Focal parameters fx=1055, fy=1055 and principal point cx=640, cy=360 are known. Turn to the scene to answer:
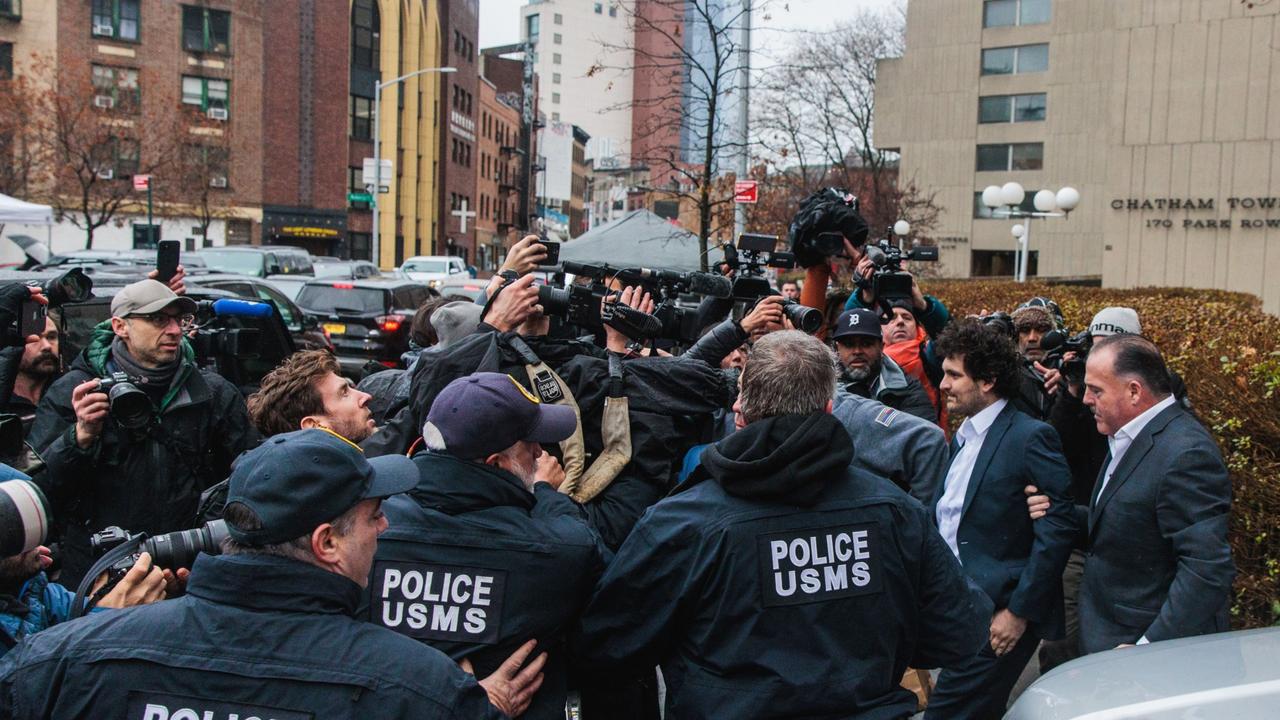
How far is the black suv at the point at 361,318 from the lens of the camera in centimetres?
1605

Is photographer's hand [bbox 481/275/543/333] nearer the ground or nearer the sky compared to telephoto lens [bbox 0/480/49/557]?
nearer the sky

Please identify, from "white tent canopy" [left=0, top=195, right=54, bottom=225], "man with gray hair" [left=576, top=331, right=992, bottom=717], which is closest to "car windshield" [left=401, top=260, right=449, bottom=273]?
"white tent canopy" [left=0, top=195, right=54, bottom=225]

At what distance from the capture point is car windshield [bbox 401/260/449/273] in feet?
117

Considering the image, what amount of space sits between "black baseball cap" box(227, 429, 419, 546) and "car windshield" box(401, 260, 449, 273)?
34.1m

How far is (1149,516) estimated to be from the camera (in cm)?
385

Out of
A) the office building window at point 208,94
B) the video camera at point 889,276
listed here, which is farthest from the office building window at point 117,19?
the video camera at point 889,276

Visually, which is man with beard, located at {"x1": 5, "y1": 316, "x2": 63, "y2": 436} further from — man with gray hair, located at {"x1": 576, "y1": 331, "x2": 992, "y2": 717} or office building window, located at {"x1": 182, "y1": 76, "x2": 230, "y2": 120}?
office building window, located at {"x1": 182, "y1": 76, "x2": 230, "y2": 120}

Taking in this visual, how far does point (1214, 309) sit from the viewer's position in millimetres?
9664

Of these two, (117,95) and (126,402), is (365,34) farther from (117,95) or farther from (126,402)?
(126,402)

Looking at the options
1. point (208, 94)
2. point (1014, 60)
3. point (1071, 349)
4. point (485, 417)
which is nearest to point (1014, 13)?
point (1014, 60)

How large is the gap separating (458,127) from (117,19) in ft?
86.2

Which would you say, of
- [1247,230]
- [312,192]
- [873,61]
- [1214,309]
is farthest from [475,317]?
[312,192]

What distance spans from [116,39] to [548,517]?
51066mm

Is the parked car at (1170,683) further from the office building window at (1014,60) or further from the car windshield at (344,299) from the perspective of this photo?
the office building window at (1014,60)
